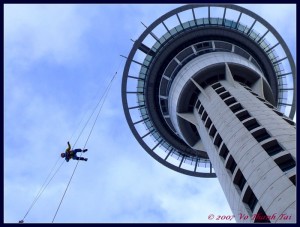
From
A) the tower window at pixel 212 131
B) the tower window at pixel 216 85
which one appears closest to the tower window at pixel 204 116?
the tower window at pixel 216 85

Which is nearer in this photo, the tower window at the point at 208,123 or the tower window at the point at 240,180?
the tower window at the point at 240,180

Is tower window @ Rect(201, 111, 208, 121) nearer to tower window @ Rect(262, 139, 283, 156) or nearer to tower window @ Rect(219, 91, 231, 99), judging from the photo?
tower window @ Rect(219, 91, 231, 99)

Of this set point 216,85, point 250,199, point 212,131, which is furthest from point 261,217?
point 216,85

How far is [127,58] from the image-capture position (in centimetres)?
4181

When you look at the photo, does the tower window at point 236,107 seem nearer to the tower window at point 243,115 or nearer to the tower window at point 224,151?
the tower window at point 243,115

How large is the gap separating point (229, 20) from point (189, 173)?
19562 millimetres

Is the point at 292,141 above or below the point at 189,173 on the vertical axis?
below

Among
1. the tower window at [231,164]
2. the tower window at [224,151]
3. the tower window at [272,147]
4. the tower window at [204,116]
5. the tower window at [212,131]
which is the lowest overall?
the tower window at [272,147]

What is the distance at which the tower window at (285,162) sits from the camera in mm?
18797

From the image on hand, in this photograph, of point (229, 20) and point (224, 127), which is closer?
point (224, 127)

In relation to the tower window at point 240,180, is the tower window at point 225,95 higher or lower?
higher

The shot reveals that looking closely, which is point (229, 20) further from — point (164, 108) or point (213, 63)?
point (164, 108)

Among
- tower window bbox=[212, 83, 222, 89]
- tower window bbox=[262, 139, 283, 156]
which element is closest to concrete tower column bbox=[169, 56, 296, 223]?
tower window bbox=[262, 139, 283, 156]

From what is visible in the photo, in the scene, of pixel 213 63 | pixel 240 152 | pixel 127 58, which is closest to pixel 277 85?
pixel 213 63
